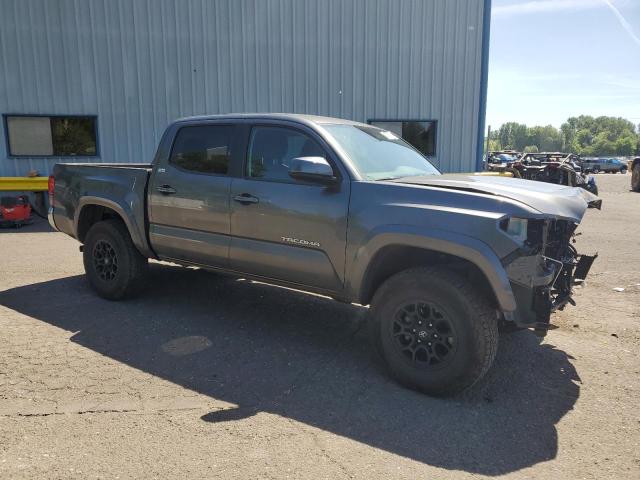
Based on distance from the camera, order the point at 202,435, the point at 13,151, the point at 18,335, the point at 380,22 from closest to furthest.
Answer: the point at 202,435, the point at 18,335, the point at 13,151, the point at 380,22

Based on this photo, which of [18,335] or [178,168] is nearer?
[18,335]

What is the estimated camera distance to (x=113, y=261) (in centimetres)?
548

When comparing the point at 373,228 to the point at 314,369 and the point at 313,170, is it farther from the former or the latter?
the point at 314,369

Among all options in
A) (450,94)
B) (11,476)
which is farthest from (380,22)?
(11,476)

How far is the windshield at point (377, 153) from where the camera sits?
4.06 m

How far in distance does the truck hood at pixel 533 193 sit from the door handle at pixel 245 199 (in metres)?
1.21

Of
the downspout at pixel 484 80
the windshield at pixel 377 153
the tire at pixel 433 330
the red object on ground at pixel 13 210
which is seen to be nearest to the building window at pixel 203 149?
the windshield at pixel 377 153

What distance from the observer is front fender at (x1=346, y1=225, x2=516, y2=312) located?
3193 mm

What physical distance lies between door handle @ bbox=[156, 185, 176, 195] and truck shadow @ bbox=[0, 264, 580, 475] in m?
1.25

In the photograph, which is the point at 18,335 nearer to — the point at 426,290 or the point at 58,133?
the point at 426,290

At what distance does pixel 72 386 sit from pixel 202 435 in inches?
48.5

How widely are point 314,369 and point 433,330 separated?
102cm

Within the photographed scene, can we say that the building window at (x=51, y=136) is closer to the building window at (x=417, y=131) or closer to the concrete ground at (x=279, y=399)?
the building window at (x=417, y=131)

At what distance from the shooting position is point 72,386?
3.62 meters
